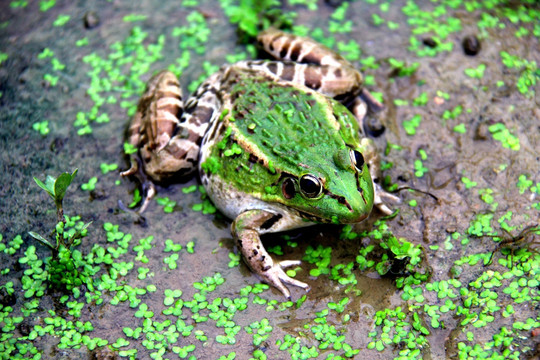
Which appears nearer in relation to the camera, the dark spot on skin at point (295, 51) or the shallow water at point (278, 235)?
the shallow water at point (278, 235)

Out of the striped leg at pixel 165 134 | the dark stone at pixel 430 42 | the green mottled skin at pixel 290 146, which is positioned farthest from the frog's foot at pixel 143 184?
the dark stone at pixel 430 42

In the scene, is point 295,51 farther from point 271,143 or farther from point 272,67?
point 271,143

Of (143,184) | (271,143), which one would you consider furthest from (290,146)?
(143,184)

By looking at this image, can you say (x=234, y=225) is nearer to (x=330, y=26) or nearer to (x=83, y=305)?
(x=83, y=305)

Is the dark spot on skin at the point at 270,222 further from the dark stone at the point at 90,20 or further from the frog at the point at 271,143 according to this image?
the dark stone at the point at 90,20

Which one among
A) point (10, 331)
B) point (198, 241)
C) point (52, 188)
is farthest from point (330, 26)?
point (10, 331)

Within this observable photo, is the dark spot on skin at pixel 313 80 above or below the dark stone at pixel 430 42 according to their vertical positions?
above
